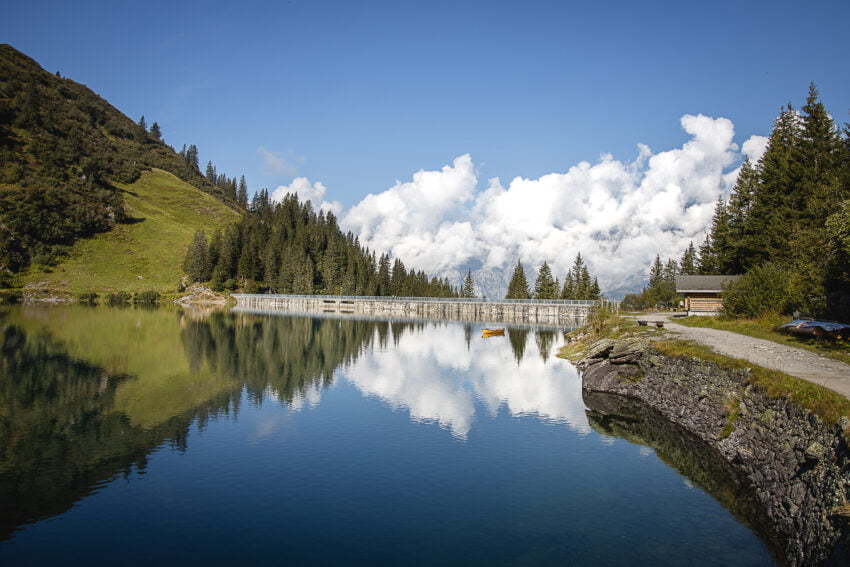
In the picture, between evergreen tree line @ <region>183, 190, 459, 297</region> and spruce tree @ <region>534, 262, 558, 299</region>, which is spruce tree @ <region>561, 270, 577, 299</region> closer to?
spruce tree @ <region>534, 262, 558, 299</region>

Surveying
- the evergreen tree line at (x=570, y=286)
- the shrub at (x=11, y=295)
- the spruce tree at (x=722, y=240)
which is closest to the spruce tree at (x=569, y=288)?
the evergreen tree line at (x=570, y=286)

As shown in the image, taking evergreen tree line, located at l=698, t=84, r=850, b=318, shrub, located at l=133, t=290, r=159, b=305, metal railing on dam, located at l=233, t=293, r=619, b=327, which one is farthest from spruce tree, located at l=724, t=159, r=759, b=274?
shrub, located at l=133, t=290, r=159, b=305

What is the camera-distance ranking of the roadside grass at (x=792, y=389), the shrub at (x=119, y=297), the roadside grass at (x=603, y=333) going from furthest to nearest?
the shrub at (x=119, y=297) → the roadside grass at (x=603, y=333) → the roadside grass at (x=792, y=389)

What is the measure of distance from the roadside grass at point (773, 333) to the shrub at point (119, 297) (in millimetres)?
143469

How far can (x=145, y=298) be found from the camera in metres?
151

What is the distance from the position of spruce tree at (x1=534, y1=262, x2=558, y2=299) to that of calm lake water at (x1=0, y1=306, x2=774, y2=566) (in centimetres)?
11430

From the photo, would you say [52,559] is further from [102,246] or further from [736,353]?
[102,246]

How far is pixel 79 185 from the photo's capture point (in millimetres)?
191625

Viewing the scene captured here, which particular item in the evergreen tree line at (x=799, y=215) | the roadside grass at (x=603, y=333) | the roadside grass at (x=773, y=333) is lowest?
the roadside grass at (x=603, y=333)

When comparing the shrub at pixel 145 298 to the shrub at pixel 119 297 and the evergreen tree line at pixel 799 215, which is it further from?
the evergreen tree line at pixel 799 215

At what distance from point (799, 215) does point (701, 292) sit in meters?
15.2

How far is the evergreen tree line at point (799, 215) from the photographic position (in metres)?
40.1

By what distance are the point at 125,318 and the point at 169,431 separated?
77.4 meters

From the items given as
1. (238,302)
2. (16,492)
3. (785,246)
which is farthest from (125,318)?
(785,246)
